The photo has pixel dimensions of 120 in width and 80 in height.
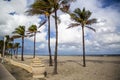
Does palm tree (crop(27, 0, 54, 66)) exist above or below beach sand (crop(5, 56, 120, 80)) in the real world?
above

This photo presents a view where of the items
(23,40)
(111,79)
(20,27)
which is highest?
(20,27)

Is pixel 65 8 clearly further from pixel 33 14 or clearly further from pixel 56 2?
pixel 33 14

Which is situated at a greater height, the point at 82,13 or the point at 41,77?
the point at 82,13

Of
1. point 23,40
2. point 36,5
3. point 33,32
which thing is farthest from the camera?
point 33,32

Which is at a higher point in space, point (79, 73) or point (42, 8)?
point (42, 8)

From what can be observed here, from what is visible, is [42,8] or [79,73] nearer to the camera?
[79,73]

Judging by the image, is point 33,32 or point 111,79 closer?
point 111,79

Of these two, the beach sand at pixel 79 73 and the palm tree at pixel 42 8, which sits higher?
the palm tree at pixel 42 8

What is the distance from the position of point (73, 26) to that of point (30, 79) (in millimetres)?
14546

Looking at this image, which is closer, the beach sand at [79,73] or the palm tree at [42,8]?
the beach sand at [79,73]

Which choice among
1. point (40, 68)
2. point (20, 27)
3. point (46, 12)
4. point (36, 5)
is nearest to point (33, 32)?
point (20, 27)

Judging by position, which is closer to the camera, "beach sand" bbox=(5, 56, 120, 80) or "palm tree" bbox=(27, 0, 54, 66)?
"beach sand" bbox=(5, 56, 120, 80)

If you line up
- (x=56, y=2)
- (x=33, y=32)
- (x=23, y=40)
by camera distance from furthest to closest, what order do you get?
(x=33, y=32) → (x=23, y=40) → (x=56, y=2)

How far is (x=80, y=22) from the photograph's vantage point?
87.7 feet
